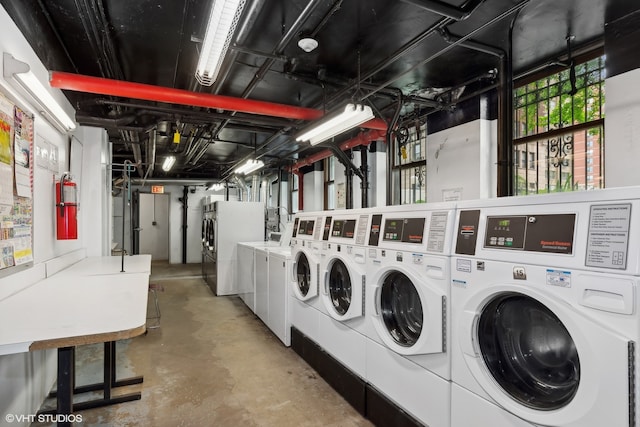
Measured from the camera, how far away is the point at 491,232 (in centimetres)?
158

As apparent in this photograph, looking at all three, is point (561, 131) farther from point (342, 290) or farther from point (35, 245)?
point (35, 245)

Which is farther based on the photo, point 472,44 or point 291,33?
point 472,44

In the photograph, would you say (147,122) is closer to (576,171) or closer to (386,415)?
(386,415)

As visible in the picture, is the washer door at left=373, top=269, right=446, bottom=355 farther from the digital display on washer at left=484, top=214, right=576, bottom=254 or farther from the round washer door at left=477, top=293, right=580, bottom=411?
the digital display on washer at left=484, top=214, right=576, bottom=254

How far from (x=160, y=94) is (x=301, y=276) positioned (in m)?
2.10

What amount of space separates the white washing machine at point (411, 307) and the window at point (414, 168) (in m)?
2.53

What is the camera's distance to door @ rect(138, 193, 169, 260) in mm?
10258

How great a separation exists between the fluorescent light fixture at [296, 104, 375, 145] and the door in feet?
26.5

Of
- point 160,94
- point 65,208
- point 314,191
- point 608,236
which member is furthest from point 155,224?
point 608,236

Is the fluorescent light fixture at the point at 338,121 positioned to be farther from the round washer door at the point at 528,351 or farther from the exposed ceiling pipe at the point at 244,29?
the round washer door at the point at 528,351

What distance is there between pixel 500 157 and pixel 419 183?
8.47 ft

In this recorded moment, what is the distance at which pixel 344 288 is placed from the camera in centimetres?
284

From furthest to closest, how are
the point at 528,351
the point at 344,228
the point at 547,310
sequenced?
the point at 344,228 < the point at 528,351 < the point at 547,310

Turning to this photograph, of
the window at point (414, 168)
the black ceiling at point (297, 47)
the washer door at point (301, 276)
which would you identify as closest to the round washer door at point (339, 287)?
the washer door at point (301, 276)
